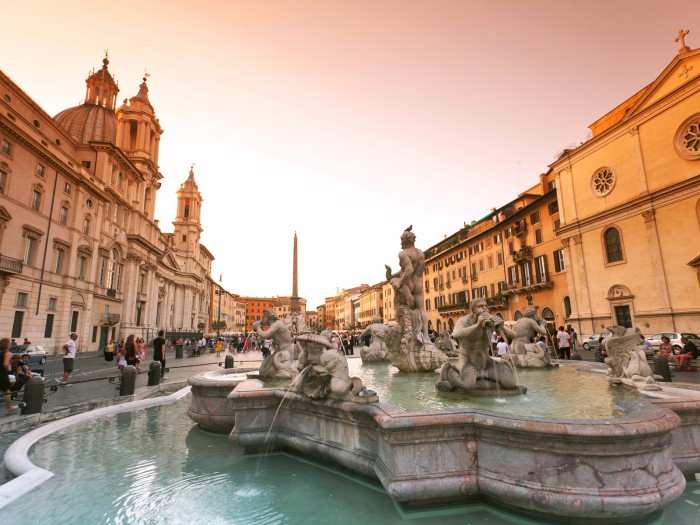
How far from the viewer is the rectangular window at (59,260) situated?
2753cm

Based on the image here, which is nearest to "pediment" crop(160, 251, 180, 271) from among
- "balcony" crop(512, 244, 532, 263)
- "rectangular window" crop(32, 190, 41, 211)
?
"rectangular window" crop(32, 190, 41, 211)

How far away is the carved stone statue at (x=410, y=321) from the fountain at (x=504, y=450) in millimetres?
3425

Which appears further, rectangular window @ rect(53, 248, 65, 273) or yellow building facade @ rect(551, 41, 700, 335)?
rectangular window @ rect(53, 248, 65, 273)

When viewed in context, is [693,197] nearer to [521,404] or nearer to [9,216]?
[521,404]

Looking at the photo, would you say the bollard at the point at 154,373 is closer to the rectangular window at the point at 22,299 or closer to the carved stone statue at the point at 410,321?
the carved stone statue at the point at 410,321

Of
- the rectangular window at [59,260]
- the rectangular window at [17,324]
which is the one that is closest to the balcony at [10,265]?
the rectangular window at [17,324]

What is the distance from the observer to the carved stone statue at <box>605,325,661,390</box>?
5399 mm

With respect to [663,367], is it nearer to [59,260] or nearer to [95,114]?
[59,260]

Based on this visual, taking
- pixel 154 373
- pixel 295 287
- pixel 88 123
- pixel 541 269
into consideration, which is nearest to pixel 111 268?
pixel 88 123

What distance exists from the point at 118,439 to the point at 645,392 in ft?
24.9

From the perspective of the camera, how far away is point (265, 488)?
147 inches

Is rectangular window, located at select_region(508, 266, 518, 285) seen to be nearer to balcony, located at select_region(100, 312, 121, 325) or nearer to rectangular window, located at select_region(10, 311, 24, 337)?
balcony, located at select_region(100, 312, 121, 325)

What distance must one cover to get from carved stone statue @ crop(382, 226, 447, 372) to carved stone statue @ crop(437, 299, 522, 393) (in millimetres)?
2770

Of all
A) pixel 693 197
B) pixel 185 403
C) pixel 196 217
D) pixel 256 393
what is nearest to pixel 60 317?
pixel 185 403
